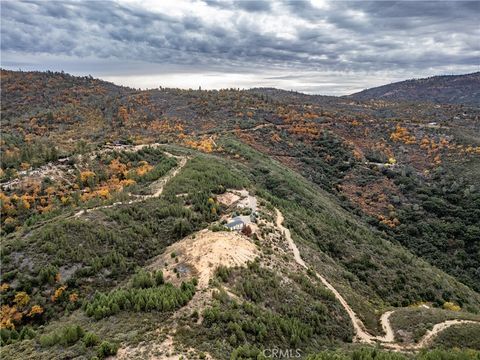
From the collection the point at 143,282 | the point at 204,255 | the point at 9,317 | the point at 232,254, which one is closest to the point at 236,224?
the point at 232,254

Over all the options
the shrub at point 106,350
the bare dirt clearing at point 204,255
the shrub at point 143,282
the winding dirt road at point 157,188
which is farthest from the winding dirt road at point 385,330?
the winding dirt road at point 157,188

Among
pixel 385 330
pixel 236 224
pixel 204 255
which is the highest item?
pixel 204 255

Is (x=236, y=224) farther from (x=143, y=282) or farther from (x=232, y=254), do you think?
(x=143, y=282)

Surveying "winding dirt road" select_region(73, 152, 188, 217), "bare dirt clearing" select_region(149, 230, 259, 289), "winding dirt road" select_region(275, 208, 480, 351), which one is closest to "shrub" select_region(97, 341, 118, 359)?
"bare dirt clearing" select_region(149, 230, 259, 289)

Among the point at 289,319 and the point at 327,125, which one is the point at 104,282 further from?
the point at 327,125

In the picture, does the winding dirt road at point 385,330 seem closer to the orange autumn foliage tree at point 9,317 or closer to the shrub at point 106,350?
the shrub at point 106,350

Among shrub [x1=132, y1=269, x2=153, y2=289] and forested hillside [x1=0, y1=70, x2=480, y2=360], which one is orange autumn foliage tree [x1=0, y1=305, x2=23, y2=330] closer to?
forested hillside [x1=0, y1=70, x2=480, y2=360]

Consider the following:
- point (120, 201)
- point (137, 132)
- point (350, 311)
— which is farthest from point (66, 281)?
point (137, 132)
